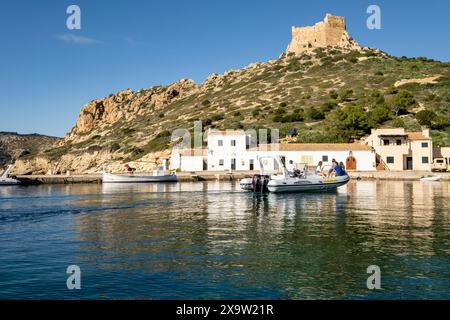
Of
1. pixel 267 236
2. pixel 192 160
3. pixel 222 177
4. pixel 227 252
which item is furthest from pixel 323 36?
pixel 227 252

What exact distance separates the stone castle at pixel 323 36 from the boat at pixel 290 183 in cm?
11553

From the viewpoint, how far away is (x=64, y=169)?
9575 centimetres

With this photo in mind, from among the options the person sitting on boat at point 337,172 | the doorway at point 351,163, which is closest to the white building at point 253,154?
the doorway at point 351,163

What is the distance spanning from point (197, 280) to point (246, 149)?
57.1m

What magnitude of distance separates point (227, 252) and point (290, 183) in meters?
24.0

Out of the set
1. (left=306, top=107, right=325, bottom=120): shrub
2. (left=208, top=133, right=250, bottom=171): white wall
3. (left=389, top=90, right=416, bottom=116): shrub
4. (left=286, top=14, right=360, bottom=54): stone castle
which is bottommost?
(left=208, top=133, right=250, bottom=171): white wall

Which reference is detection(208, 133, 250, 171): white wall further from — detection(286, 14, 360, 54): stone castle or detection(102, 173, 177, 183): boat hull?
detection(286, 14, 360, 54): stone castle

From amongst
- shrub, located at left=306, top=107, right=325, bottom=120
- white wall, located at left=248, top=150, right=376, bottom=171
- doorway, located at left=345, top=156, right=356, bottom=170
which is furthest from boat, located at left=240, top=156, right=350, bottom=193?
shrub, located at left=306, top=107, right=325, bottom=120

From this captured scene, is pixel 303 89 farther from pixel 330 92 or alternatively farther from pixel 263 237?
pixel 263 237

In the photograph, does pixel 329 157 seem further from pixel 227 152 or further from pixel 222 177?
pixel 222 177

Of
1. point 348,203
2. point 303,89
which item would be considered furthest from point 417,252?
point 303,89

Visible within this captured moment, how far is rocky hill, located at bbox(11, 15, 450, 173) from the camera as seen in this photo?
82125mm

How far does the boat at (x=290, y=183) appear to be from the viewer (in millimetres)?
38594

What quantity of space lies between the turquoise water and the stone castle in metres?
128
